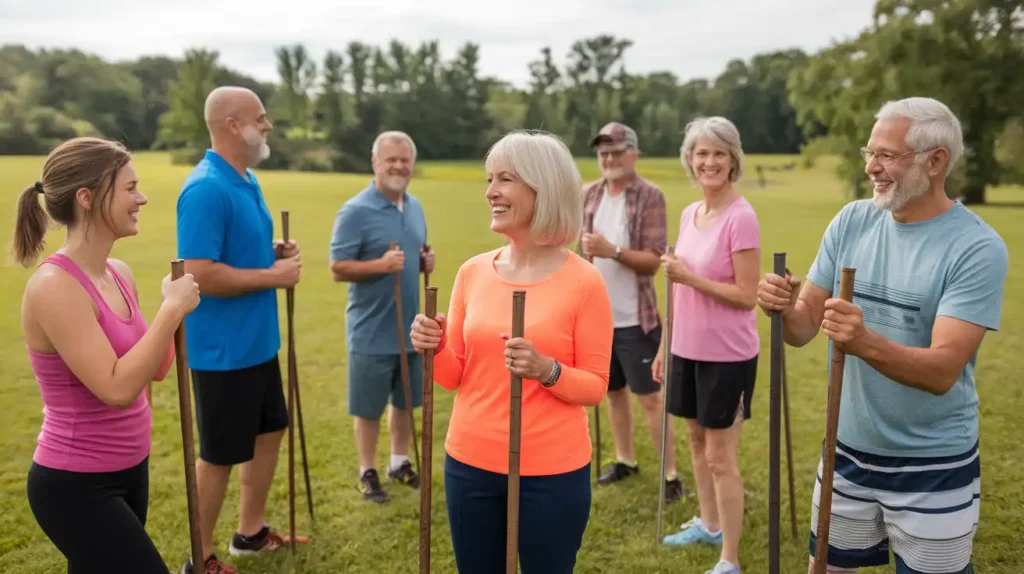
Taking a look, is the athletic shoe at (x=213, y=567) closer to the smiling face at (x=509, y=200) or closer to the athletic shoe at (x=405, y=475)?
the athletic shoe at (x=405, y=475)

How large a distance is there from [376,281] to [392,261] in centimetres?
34

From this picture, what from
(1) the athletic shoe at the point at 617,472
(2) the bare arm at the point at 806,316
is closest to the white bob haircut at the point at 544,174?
(2) the bare arm at the point at 806,316

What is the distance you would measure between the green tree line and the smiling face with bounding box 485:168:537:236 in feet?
103

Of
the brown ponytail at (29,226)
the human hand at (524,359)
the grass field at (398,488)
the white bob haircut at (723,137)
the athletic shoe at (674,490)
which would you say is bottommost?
the grass field at (398,488)

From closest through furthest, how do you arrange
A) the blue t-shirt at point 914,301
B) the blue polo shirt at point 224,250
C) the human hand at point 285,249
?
the blue t-shirt at point 914,301 → the blue polo shirt at point 224,250 → the human hand at point 285,249

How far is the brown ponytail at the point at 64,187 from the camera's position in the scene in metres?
2.73

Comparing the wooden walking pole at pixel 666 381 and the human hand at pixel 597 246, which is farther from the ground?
the human hand at pixel 597 246

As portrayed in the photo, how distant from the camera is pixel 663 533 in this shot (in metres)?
4.86

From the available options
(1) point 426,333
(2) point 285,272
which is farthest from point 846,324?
(2) point 285,272

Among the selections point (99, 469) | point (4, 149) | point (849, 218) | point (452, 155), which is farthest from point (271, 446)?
point (452, 155)

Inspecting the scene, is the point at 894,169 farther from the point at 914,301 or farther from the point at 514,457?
the point at 514,457

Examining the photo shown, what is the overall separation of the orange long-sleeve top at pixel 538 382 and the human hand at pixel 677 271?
1470 mm

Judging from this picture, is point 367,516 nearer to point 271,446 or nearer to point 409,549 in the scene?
point 409,549

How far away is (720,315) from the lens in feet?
13.6
